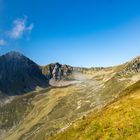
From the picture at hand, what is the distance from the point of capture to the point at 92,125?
170 ft

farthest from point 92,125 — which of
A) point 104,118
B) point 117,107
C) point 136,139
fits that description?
point 136,139

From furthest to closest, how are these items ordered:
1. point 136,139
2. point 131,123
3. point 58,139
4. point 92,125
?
point 58,139, point 92,125, point 131,123, point 136,139

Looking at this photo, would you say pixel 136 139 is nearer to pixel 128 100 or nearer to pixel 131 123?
pixel 131 123

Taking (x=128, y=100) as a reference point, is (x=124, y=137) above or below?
below

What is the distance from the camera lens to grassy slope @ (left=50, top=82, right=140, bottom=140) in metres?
45.1

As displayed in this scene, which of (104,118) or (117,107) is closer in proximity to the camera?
(104,118)

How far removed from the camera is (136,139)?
42.1m

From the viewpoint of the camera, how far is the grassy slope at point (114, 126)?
45094 millimetres

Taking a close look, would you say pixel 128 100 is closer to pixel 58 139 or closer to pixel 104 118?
pixel 104 118

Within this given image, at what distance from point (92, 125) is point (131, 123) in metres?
7.54

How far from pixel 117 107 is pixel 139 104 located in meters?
5.34

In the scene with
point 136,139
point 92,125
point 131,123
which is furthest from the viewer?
point 92,125

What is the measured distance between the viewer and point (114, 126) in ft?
157

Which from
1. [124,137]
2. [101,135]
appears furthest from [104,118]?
[124,137]
